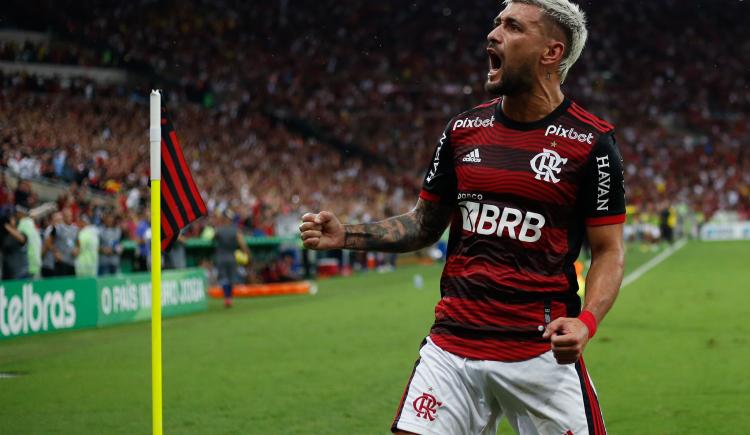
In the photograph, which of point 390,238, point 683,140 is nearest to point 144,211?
point 390,238

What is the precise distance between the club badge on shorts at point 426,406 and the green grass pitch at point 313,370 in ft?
14.8

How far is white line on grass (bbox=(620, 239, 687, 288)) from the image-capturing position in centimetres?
2579

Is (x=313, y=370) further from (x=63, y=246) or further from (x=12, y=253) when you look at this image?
(x=63, y=246)

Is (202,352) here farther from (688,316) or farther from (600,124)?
(600,124)

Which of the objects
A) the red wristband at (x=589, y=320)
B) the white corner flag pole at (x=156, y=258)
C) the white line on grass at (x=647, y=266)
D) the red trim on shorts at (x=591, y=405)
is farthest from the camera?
the white line on grass at (x=647, y=266)

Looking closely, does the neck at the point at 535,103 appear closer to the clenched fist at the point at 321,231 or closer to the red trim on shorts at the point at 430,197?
the red trim on shorts at the point at 430,197

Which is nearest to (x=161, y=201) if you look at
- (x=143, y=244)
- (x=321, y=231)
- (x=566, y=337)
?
(x=321, y=231)

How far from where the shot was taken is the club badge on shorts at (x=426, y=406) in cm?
397

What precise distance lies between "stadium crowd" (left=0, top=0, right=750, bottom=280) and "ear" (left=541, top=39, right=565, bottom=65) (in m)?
20.9

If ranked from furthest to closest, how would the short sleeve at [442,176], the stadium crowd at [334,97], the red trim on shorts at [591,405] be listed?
the stadium crowd at [334,97], the short sleeve at [442,176], the red trim on shorts at [591,405]

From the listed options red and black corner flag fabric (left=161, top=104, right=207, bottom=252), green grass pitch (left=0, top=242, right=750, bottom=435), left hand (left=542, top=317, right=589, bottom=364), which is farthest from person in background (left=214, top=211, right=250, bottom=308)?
left hand (left=542, top=317, right=589, bottom=364)

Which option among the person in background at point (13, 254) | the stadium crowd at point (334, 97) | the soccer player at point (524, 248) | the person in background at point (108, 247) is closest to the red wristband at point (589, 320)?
the soccer player at point (524, 248)

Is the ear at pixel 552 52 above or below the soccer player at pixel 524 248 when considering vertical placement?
above

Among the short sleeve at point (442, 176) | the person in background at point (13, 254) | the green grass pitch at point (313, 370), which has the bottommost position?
the green grass pitch at point (313, 370)
